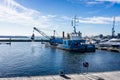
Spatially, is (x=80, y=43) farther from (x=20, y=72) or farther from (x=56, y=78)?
(x=56, y=78)

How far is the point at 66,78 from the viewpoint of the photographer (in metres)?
20.1

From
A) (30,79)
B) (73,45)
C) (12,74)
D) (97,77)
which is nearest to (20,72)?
(12,74)

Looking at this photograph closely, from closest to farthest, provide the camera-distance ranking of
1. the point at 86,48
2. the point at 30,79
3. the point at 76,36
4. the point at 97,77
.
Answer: the point at 30,79, the point at 97,77, the point at 86,48, the point at 76,36

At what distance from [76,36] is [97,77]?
64175mm

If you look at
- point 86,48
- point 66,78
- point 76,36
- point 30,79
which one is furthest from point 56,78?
point 76,36

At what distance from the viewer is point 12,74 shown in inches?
1257

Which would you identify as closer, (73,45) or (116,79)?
(116,79)

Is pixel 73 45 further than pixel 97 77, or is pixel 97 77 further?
pixel 73 45

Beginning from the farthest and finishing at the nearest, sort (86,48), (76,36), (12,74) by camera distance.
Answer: (76,36) → (86,48) → (12,74)

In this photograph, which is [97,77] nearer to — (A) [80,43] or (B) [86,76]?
(B) [86,76]

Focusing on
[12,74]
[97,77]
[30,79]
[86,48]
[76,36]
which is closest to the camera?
[30,79]

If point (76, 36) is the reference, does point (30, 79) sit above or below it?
below

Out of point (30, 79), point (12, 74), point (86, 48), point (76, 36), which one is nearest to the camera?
point (30, 79)

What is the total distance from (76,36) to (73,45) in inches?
281
